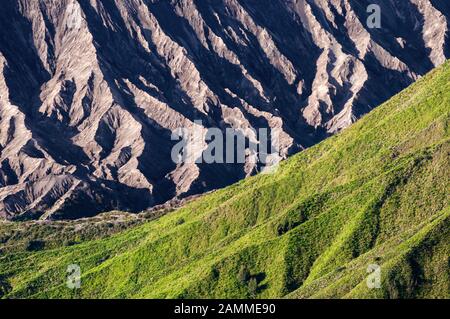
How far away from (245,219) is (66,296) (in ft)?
116

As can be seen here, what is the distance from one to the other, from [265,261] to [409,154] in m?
32.9

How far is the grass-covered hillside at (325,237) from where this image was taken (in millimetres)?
147000

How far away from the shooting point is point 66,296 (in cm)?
18538

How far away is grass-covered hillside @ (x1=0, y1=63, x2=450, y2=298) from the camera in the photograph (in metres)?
147

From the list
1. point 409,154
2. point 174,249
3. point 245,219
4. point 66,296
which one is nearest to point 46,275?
point 66,296

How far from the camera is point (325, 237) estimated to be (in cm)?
16812
